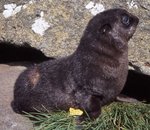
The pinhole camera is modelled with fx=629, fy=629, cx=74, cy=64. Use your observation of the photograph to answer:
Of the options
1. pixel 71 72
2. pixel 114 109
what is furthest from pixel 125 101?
pixel 71 72

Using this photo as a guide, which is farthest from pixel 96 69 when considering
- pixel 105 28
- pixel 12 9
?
pixel 12 9

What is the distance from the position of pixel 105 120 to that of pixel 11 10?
229 cm

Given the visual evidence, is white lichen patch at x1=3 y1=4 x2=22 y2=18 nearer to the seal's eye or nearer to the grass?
the grass

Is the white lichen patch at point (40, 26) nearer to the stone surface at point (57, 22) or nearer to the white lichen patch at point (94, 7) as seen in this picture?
the stone surface at point (57, 22)

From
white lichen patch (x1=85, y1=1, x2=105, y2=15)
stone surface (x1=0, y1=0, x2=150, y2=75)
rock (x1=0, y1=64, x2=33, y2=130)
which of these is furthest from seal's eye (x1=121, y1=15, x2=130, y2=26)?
rock (x1=0, y1=64, x2=33, y2=130)

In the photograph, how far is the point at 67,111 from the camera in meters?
7.26

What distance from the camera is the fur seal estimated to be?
7.06 m

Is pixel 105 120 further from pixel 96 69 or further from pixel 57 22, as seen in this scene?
pixel 57 22

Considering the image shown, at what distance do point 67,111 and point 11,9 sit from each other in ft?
6.35

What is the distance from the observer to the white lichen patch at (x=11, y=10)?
27.7 ft

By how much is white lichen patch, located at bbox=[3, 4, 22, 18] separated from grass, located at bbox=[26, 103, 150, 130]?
1.67m

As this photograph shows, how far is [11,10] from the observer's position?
8.48 m

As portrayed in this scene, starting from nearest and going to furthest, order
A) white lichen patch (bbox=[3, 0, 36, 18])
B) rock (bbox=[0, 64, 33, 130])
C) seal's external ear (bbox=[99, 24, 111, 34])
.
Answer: seal's external ear (bbox=[99, 24, 111, 34]), rock (bbox=[0, 64, 33, 130]), white lichen patch (bbox=[3, 0, 36, 18])

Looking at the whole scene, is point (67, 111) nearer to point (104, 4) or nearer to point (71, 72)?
point (71, 72)
